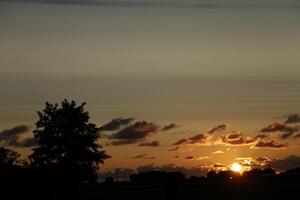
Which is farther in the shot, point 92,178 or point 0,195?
point 92,178

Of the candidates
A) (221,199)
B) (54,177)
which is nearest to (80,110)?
(221,199)

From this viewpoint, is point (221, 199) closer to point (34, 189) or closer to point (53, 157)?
point (34, 189)

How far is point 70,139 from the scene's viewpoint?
61344mm

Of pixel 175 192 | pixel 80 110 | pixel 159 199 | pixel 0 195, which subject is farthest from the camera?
pixel 80 110

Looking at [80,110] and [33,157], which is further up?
[80,110]

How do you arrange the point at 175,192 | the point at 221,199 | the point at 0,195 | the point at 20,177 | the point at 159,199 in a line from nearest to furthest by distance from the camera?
the point at 175,192 < the point at 0,195 < the point at 20,177 < the point at 159,199 < the point at 221,199

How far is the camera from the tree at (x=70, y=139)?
60.0m

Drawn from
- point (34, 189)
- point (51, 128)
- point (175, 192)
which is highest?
point (51, 128)

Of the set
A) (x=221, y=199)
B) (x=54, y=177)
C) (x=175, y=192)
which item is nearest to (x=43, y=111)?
(x=221, y=199)

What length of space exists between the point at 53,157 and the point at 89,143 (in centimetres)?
351

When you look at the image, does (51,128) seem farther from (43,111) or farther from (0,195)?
(0,195)

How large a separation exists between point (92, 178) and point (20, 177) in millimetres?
33282

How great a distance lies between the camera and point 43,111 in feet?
210

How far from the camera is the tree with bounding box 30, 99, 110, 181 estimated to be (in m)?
60.0
